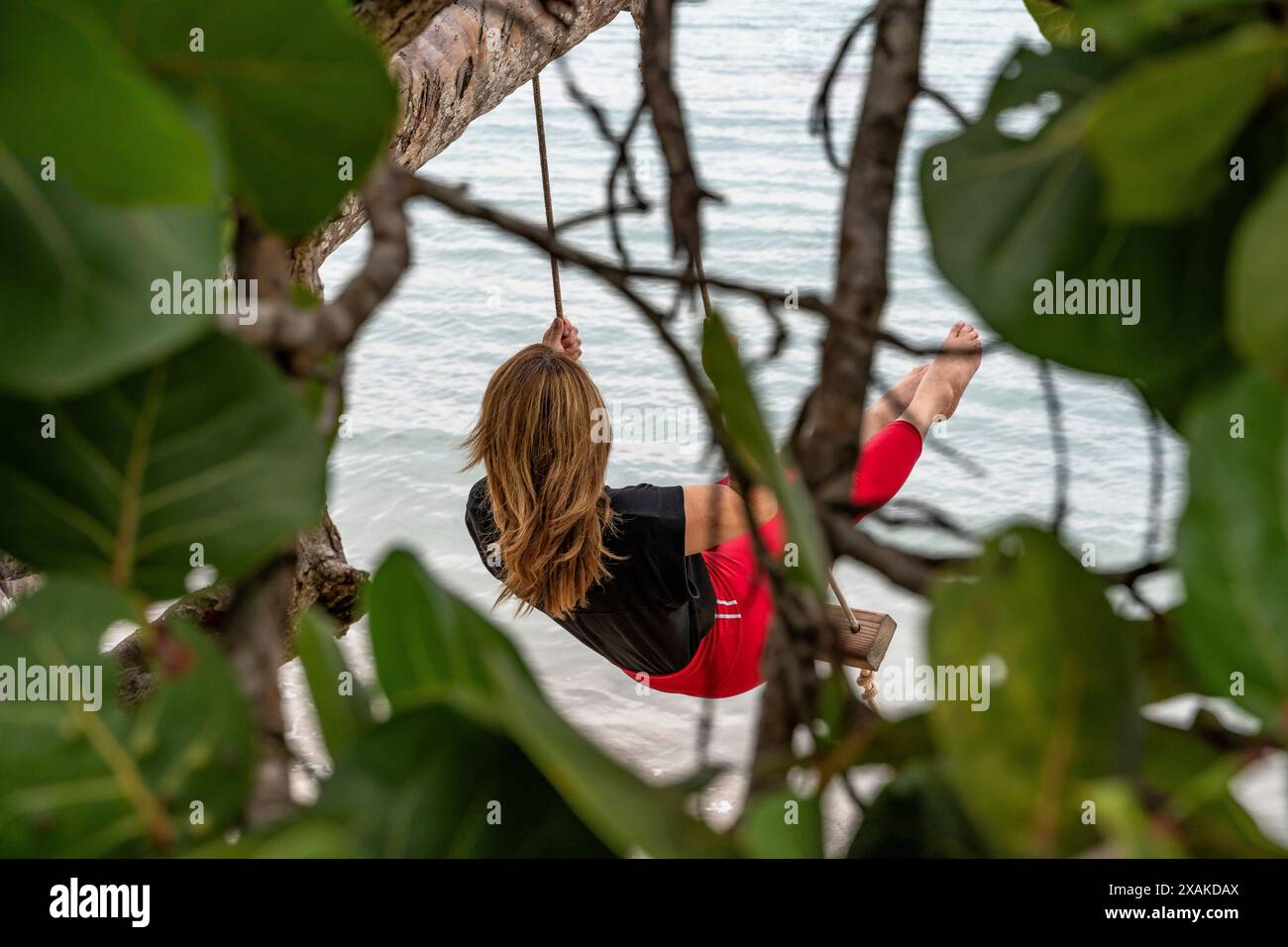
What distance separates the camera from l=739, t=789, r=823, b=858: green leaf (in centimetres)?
10

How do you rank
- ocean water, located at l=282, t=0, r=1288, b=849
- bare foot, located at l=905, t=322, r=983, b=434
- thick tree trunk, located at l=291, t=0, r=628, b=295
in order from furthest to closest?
ocean water, located at l=282, t=0, r=1288, b=849
bare foot, located at l=905, t=322, r=983, b=434
thick tree trunk, located at l=291, t=0, r=628, b=295

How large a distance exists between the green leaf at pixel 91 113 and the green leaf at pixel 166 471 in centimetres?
2

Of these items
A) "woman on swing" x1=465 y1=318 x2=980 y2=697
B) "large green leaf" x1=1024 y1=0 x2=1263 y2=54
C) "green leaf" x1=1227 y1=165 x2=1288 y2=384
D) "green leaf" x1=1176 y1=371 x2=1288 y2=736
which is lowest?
"woman on swing" x1=465 y1=318 x2=980 y2=697

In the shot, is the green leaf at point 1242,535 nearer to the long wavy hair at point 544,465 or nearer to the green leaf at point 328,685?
the green leaf at point 328,685

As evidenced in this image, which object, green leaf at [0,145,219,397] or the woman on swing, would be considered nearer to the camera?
green leaf at [0,145,219,397]

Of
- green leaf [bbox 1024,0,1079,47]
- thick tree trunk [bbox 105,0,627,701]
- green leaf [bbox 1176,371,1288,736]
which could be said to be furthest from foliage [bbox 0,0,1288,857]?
thick tree trunk [bbox 105,0,627,701]

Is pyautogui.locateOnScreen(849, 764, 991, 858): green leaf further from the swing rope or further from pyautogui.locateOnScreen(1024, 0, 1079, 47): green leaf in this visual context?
pyautogui.locateOnScreen(1024, 0, 1079, 47): green leaf

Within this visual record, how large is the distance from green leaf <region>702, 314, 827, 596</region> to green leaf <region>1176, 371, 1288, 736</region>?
38 millimetres

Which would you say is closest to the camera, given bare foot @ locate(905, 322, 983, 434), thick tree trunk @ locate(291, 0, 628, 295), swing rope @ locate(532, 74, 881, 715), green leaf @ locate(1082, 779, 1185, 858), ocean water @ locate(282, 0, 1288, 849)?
green leaf @ locate(1082, 779, 1185, 858)

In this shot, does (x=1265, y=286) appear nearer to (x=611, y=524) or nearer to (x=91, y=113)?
(x=91, y=113)

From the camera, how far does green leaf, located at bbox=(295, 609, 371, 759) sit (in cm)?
13

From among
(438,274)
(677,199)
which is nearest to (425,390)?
(438,274)

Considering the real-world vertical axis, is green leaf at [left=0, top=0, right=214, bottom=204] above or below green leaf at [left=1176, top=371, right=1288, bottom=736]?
above

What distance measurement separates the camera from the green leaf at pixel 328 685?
0.42 feet
